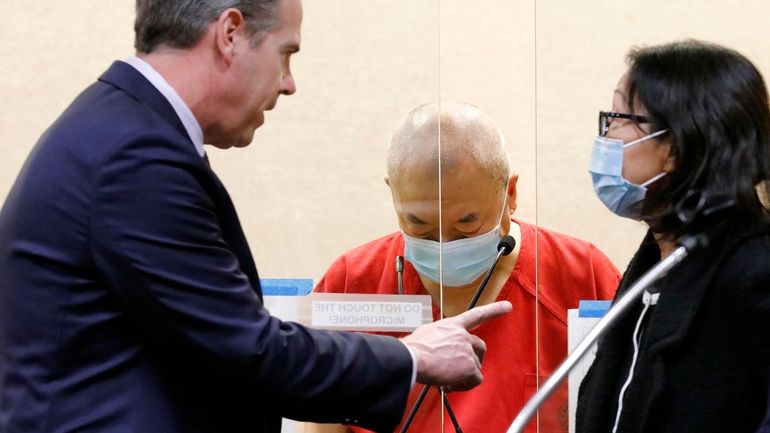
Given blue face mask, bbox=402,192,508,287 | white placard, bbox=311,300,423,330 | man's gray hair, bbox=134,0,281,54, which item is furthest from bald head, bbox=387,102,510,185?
man's gray hair, bbox=134,0,281,54

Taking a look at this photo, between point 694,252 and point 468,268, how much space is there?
0.71m

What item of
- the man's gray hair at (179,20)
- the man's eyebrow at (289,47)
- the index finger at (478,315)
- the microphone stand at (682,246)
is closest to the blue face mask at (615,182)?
the microphone stand at (682,246)

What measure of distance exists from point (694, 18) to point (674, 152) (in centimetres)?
64

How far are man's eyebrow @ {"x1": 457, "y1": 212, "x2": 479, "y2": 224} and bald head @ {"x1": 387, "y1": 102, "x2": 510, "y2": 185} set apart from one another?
10cm

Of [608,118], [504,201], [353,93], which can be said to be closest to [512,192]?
[504,201]

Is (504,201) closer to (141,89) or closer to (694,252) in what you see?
(694,252)

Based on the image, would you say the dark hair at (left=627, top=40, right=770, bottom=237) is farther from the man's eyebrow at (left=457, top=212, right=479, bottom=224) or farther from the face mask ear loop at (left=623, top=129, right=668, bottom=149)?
the man's eyebrow at (left=457, top=212, right=479, bottom=224)

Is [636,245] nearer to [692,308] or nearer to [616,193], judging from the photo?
[616,193]

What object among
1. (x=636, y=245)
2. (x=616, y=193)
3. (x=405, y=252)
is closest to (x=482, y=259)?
(x=405, y=252)

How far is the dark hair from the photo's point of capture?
1.88 metres

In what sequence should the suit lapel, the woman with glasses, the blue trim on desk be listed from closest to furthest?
1. the suit lapel
2. the woman with glasses
3. the blue trim on desk

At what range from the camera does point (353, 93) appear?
247 cm

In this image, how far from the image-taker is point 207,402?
1613 millimetres

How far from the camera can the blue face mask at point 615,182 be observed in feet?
6.69
